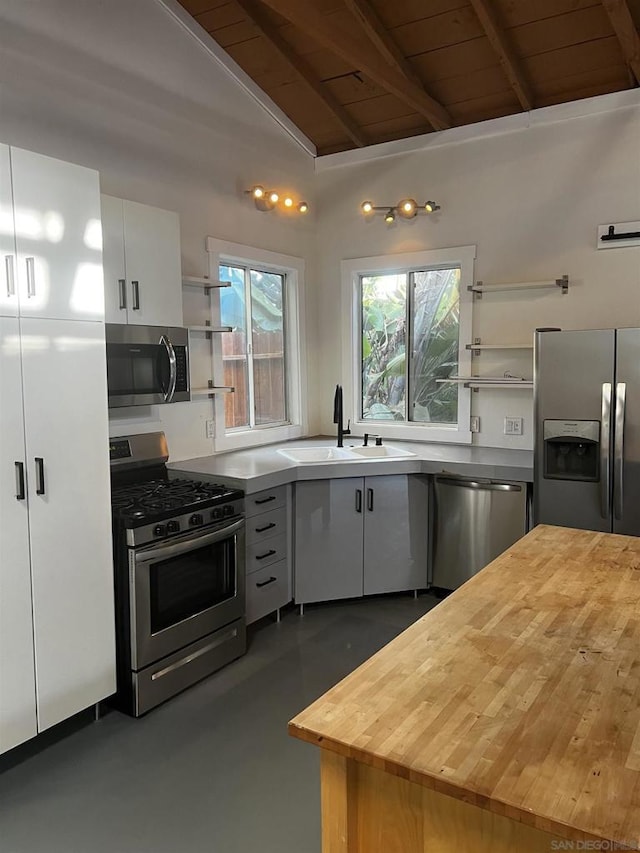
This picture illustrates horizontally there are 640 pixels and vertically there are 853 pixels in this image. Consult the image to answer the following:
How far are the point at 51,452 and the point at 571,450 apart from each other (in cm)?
256

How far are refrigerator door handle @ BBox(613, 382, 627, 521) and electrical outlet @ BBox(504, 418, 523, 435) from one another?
38.8 inches

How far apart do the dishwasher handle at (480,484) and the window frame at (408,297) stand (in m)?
0.66

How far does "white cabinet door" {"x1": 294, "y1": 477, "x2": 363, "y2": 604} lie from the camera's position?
379cm

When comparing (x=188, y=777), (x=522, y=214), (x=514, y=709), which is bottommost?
(x=188, y=777)

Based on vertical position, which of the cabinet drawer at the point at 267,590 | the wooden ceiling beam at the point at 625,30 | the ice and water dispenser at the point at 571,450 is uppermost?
the wooden ceiling beam at the point at 625,30

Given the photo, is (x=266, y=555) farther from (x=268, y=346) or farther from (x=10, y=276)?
(x=10, y=276)

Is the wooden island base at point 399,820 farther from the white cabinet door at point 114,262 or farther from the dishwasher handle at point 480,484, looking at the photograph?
the dishwasher handle at point 480,484

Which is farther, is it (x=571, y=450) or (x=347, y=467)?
(x=347, y=467)

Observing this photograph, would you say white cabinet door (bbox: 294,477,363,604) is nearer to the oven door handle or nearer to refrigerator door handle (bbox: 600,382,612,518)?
the oven door handle

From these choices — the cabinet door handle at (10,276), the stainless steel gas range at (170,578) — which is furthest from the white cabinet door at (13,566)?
the stainless steel gas range at (170,578)

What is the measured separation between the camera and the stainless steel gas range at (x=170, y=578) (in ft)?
9.07

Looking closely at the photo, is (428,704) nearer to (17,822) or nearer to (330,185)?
(17,822)

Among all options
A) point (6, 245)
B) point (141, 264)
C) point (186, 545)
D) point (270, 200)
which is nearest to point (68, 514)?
point (186, 545)

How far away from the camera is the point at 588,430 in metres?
3.37
